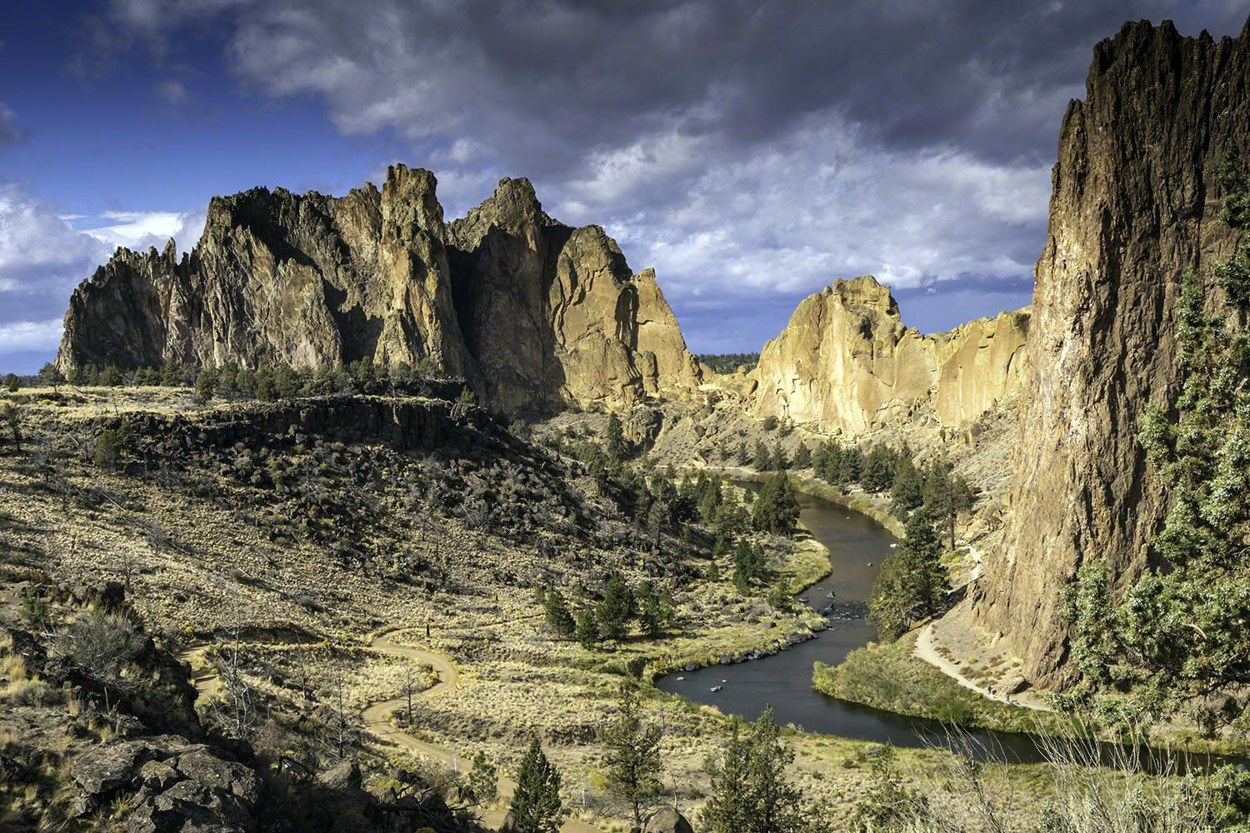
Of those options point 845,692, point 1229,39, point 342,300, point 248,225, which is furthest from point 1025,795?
point 248,225

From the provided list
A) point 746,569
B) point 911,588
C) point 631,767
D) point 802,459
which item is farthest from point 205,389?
point 802,459

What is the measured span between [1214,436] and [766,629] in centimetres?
5317

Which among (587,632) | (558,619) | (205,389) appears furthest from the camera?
(205,389)

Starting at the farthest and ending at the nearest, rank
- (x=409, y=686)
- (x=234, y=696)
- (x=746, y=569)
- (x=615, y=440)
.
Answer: (x=615, y=440)
(x=746, y=569)
(x=409, y=686)
(x=234, y=696)

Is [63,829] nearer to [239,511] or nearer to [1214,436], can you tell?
[1214,436]

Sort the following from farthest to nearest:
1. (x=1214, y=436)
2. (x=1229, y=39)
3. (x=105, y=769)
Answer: (x=1229, y=39) < (x=1214, y=436) < (x=105, y=769)

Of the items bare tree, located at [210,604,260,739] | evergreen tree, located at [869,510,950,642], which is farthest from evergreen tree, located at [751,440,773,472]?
bare tree, located at [210,604,260,739]

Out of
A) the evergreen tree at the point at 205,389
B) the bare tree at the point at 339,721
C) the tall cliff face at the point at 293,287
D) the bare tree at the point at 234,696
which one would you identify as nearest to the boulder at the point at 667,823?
the bare tree at the point at 339,721

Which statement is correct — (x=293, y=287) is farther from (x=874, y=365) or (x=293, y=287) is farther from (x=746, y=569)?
(x=746, y=569)

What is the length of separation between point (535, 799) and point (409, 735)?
47.7 ft

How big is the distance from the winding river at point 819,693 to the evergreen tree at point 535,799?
1737cm

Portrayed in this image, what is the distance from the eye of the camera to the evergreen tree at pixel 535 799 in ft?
74.6

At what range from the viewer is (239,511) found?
61.8m

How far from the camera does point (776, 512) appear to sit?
101625 millimetres
